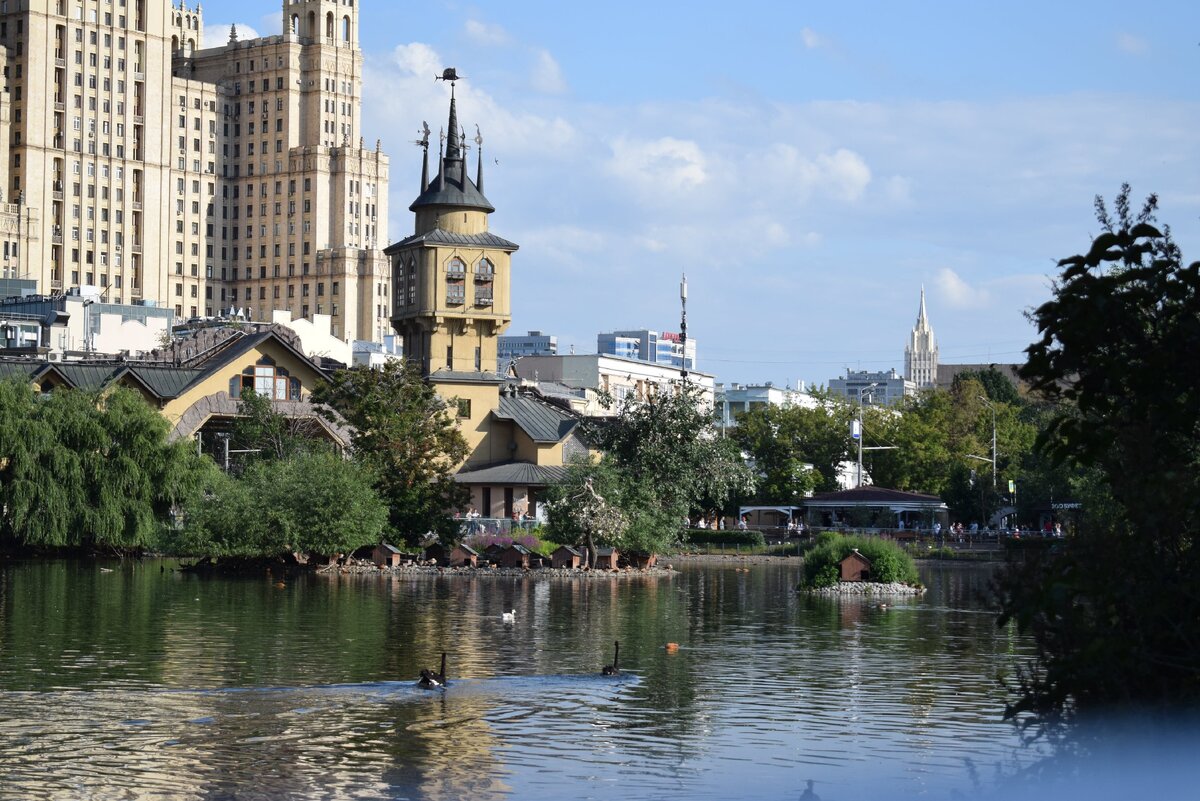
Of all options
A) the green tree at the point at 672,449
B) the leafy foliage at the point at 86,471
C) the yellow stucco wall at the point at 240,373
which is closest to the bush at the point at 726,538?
the green tree at the point at 672,449

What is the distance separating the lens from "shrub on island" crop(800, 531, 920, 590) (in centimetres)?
5847

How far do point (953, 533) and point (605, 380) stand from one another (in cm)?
8559

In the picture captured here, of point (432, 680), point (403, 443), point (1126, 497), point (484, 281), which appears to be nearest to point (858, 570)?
point (403, 443)

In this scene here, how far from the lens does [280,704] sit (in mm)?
28859

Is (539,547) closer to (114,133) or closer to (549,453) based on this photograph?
(549,453)

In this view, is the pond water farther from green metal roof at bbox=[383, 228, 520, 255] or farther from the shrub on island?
green metal roof at bbox=[383, 228, 520, 255]

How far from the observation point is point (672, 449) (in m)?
76.1

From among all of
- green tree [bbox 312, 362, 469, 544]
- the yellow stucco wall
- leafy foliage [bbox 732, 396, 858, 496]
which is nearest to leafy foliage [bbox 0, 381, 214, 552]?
green tree [bbox 312, 362, 469, 544]

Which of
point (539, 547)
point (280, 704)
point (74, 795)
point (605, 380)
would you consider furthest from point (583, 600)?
point (605, 380)

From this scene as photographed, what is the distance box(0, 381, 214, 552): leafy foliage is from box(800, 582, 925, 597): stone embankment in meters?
25.2

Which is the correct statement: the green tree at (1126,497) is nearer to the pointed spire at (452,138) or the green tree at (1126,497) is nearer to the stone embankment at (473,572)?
the stone embankment at (473,572)

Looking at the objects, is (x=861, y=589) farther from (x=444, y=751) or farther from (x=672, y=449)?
(x=444, y=751)

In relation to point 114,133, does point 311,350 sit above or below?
below

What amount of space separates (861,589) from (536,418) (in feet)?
113
